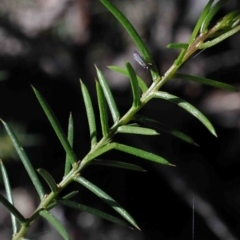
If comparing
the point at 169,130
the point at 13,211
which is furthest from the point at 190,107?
the point at 13,211

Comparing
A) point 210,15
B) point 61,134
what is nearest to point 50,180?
point 61,134

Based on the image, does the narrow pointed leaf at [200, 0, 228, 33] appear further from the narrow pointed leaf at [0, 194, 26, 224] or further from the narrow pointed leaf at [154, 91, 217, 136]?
the narrow pointed leaf at [0, 194, 26, 224]

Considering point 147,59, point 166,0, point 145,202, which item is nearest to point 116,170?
point 145,202

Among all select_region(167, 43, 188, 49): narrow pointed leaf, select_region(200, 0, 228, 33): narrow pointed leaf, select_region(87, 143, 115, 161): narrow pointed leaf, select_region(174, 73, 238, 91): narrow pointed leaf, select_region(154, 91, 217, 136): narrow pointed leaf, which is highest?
select_region(200, 0, 228, 33): narrow pointed leaf

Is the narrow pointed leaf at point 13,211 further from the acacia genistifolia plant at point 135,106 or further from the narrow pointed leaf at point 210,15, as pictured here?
the narrow pointed leaf at point 210,15

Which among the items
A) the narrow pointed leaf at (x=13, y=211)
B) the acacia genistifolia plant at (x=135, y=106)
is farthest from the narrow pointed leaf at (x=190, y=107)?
the narrow pointed leaf at (x=13, y=211)

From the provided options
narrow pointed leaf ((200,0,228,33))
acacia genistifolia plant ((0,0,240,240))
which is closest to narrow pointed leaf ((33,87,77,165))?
acacia genistifolia plant ((0,0,240,240))

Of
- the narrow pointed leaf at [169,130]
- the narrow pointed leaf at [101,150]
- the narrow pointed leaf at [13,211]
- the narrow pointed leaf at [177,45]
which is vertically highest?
the narrow pointed leaf at [177,45]

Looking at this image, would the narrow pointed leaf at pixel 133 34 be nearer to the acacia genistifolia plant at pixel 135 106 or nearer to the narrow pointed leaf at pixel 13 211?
the acacia genistifolia plant at pixel 135 106

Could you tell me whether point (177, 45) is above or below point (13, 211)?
above

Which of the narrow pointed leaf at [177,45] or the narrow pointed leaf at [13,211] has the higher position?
the narrow pointed leaf at [177,45]

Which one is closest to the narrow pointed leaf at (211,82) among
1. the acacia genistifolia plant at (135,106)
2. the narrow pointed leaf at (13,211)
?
the acacia genistifolia plant at (135,106)

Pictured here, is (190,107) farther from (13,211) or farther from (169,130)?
(13,211)
